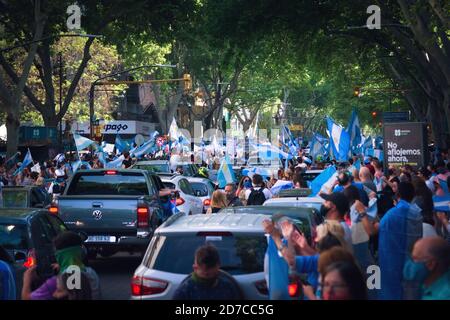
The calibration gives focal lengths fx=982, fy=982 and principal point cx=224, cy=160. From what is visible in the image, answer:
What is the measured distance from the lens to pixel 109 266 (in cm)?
1736

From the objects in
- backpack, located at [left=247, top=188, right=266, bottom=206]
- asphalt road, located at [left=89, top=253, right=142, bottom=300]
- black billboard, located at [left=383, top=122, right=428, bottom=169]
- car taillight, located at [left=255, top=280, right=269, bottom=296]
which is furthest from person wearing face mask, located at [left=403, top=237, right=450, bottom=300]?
black billboard, located at [left=383, top=122, right=428, bottom=169]

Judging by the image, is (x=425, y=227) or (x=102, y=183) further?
(x=102, y=183)

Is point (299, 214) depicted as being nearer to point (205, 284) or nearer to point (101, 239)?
point (205, 284)

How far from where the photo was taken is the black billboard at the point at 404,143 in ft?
95.7

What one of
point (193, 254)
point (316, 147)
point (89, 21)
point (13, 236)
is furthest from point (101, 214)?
point (316, 147)

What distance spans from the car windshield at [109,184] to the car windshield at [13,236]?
4551 millimetres

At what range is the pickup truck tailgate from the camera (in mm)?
15773

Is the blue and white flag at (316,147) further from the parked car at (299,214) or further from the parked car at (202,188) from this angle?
the parked car at (299,214)

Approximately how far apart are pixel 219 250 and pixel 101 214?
294 inches

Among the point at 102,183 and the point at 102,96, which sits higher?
the point at 102,96

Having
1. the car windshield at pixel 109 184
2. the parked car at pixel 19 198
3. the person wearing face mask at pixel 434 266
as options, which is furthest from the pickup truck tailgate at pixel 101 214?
the person wearing face mask at pixel 434 266
